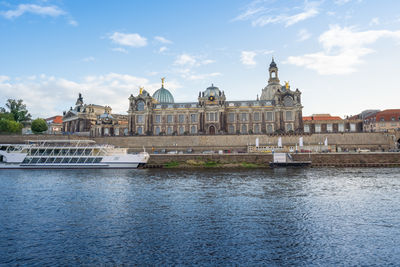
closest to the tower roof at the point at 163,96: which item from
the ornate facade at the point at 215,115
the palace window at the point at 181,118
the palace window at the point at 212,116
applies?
the ornate facade at the point at 215,115

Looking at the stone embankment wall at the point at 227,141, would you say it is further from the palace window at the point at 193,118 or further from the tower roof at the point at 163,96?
the tower roof at the point at 163,96

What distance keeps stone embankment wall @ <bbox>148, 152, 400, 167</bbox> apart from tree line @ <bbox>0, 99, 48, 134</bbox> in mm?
55155

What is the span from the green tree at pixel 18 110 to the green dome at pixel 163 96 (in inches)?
2023

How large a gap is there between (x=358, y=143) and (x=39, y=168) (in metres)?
73.0

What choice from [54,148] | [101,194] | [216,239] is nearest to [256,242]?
[216,239]

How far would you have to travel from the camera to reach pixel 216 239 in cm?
1756

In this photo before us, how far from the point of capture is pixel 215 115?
88.3m

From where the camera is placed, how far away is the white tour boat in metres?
57.2

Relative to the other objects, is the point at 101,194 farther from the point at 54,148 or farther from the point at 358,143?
the point at 358,143

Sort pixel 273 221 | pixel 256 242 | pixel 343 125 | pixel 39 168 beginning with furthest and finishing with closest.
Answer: pixel 343 125
pixel 39 168
pixel 273 221
pixel 256 242

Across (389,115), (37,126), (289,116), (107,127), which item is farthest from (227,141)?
(37,126)

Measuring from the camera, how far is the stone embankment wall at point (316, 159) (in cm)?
5691

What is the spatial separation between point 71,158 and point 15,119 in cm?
6756

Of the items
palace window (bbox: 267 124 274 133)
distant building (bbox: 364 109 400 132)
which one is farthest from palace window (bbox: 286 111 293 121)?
distant building (bbox: 364 109 400 132)
